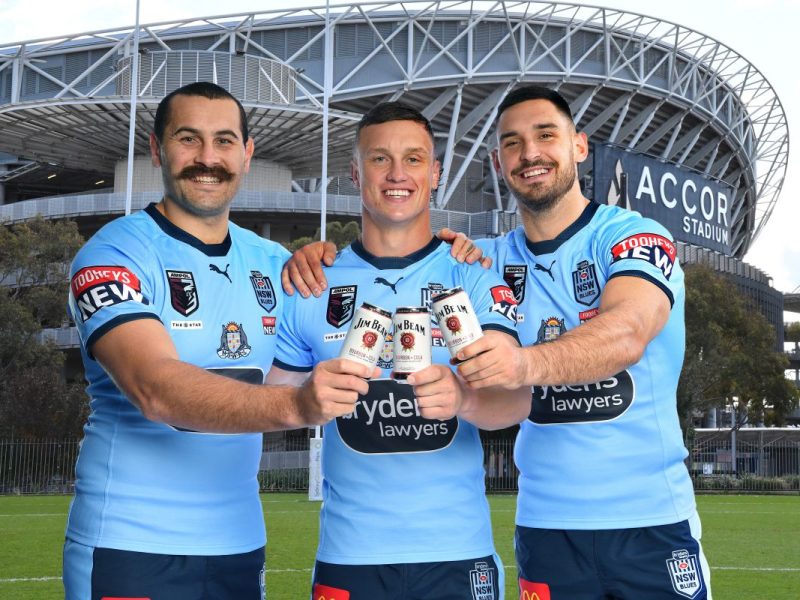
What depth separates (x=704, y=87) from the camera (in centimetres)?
8781

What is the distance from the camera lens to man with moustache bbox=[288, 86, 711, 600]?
4.75 m

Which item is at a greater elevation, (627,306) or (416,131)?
(416,131)

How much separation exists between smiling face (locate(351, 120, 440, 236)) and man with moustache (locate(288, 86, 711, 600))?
385mm

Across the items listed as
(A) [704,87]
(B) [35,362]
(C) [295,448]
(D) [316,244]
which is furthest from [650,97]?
(D) [316,244]

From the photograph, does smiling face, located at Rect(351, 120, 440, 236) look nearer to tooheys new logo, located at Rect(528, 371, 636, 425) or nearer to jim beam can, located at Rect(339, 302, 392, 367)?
tooheys new logo, located at Rect(528, 371, 636, 425)

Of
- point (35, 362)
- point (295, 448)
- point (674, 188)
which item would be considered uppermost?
point (674, 188)

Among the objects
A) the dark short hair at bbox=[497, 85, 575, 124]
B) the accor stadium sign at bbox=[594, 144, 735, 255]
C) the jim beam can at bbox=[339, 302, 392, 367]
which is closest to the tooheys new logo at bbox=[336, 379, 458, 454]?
the jim beam can at bbox=[339, 302, 392, 367]

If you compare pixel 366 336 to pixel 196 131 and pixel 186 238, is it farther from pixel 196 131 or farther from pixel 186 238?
pixel 196 131

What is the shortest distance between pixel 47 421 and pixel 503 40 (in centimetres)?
4885

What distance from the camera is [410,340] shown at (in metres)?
3.67

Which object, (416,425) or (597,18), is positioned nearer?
(416,425)

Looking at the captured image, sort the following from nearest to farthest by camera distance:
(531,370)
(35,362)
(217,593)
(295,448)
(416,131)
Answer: (531,370)
(217,593)
(416,131)
(35,362)
(295,448)

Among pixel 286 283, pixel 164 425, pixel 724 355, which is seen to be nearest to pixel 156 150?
pixel 286 283

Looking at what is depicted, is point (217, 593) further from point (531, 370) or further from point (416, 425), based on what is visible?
point (531, 370)
